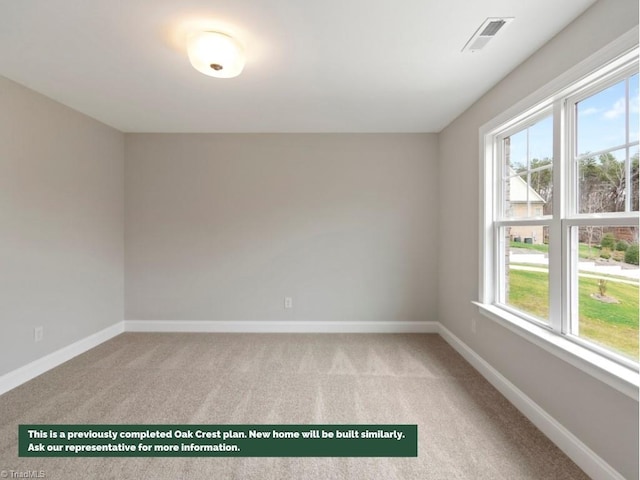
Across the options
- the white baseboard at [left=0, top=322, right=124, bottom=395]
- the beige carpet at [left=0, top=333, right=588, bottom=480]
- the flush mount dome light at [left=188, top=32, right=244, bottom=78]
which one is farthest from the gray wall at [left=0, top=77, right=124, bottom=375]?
the flush mount dome light at [left=188, top=32, right=244, bottom=78]

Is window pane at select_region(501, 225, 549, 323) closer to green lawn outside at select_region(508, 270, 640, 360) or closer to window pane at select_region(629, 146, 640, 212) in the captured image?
green lawn outside at select_region(508, 270, 640, 360)

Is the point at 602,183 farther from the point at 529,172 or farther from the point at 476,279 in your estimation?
the point at 476,279

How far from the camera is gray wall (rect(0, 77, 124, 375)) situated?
2332 mm

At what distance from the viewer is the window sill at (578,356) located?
1.32 meters

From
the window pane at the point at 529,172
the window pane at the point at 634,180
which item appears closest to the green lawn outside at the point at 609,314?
the window pane at the point at 634,180

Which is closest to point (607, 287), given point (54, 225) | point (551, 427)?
point (551, 427)

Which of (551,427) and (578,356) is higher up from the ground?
(578,356)

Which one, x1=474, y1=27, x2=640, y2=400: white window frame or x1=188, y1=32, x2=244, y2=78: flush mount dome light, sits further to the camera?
x1=188, y1=32, x2=244, y2=78: flush mount dome light

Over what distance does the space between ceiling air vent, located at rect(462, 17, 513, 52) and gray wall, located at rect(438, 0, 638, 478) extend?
370 millimetres

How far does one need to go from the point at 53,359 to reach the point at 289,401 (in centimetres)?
230

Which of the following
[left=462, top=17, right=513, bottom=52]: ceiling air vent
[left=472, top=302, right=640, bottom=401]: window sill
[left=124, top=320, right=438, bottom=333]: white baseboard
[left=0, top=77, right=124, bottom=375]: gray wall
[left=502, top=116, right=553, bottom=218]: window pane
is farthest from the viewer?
[left=124, top=320, right=438, bottom=333]: white baseboard

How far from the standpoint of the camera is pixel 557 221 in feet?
5.92

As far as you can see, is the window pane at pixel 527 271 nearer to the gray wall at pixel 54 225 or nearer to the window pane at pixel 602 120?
the window pane at pixel 602 120

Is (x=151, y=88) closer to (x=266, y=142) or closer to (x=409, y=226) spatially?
(x=266, y=142)
